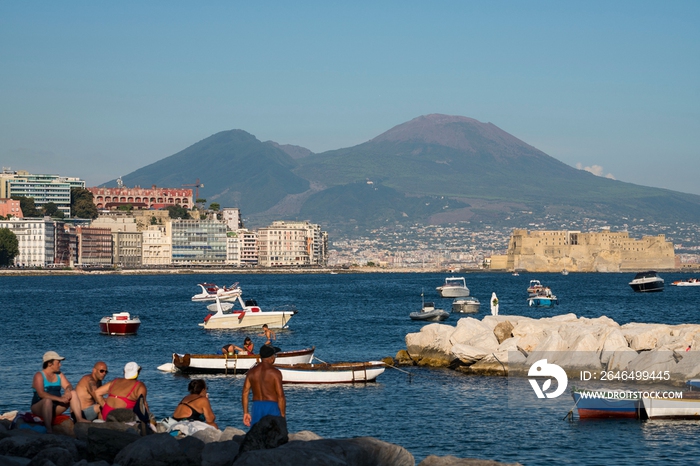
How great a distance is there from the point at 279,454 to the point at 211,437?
8.21ft

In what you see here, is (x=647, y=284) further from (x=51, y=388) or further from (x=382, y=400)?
(x=51, y=388)

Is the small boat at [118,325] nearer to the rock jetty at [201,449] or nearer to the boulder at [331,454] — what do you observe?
the rock jetty at [201,449]

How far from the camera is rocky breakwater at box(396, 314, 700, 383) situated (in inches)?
967

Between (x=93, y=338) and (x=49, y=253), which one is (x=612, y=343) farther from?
(x=49, y=253)

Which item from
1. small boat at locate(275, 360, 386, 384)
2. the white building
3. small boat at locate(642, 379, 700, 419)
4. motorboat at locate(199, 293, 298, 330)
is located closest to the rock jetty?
small boat at locate(642, 379, 700, 419)

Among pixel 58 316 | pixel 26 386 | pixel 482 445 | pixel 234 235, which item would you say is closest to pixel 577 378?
pixel 482 445

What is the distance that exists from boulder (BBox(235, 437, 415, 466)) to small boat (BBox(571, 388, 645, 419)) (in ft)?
29.8

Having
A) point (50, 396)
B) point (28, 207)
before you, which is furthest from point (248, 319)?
point (28, 207)

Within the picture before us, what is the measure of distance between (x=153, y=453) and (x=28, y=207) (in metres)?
189

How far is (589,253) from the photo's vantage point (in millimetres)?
184750

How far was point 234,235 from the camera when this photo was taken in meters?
196

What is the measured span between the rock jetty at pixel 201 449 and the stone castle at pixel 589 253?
570 ft

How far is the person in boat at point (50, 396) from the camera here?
43.4ft

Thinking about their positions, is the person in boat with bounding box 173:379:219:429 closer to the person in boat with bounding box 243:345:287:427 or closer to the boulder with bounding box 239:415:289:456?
the person in boat with bounding box 243:345:287:427
